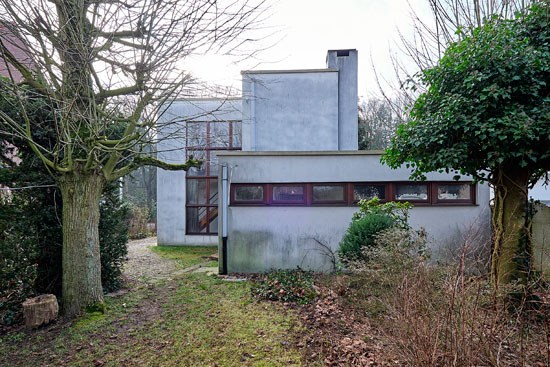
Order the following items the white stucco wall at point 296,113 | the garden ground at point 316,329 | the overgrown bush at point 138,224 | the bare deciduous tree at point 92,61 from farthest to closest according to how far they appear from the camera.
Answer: the overgrown bush at point 138,224
the white stucco wall at point 296,113
the bare deciduous tree at point 92,61
the garden ground at point 316,329

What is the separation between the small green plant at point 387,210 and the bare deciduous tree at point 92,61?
14.1 ft

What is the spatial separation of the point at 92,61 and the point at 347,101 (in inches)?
313

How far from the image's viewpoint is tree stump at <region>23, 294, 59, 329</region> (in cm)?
425

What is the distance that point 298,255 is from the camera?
720cm

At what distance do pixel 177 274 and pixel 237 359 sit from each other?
453 centimetres

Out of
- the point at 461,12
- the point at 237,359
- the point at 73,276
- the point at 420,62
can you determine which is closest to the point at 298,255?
the point at 237,359

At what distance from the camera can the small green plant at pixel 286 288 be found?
535 cm

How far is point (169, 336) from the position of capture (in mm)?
4031

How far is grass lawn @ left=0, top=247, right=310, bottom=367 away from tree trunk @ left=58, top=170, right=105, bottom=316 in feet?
1.04

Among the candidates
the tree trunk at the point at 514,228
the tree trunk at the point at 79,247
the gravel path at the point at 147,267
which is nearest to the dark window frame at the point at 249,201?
the gravel path at the point at 147,267

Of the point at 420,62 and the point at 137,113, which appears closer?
the point at 137,113

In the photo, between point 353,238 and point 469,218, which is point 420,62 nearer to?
point 469,218

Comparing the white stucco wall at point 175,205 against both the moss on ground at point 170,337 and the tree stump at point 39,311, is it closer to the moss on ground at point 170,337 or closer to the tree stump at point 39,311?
the moss on ground at point 170,337

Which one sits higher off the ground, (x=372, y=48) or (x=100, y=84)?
(x=372, y=48)
